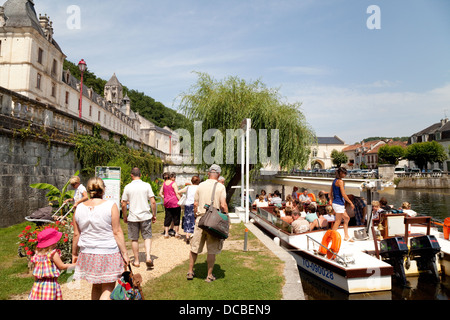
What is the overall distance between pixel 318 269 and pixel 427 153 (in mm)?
62787

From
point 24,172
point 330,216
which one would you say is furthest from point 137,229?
point 330,216

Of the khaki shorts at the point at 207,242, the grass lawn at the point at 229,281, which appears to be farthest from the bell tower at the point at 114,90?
the khaki shorts at the point at 207,242

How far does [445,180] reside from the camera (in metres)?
48.1

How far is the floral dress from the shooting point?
127 inches

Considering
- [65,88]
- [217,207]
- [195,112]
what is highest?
[65,88]

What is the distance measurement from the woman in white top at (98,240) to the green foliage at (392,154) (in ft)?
246

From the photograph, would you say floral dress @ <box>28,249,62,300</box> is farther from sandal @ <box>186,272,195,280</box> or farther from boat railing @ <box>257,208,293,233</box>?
boat railing @ <box>257,208,293,233</box>

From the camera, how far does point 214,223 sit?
469 cm

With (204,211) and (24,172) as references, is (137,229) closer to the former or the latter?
(204,211)

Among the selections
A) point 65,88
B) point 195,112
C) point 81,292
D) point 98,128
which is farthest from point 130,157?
point 65,88

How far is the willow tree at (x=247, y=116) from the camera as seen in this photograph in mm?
15539
